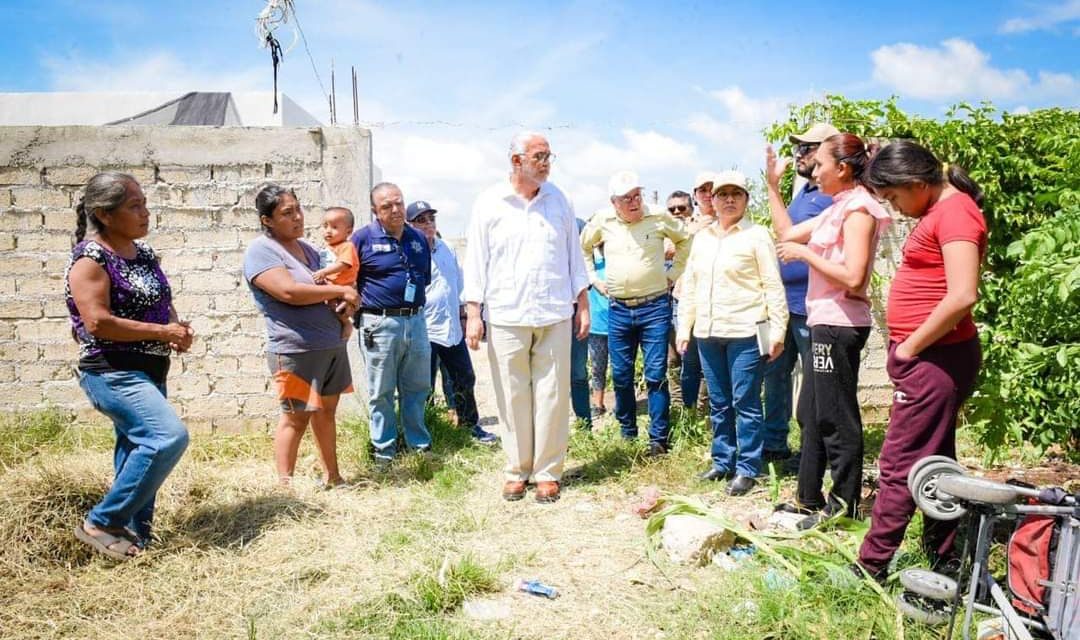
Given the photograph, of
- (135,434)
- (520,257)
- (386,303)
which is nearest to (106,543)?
(135,434)

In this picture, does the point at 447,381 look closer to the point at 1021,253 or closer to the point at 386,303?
the point at 386,303

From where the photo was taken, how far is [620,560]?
11.6ft

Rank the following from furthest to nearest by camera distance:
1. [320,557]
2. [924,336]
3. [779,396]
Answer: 1. [779,396]
2. [320,557]
3. [924,336]

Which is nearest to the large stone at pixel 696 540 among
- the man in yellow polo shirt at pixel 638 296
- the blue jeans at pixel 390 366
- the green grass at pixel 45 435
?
the man in yellow polo shirt at pixel 638 296

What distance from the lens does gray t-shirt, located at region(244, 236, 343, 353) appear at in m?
4.13

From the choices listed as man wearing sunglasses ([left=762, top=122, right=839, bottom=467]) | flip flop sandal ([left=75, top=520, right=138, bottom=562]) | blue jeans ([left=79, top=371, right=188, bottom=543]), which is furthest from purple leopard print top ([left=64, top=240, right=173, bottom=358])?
man wearing sunglasses ([left=762, top=122, right=839, bottom=467])

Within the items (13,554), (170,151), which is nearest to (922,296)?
(13,554)

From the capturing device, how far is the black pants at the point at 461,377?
6.10 metres

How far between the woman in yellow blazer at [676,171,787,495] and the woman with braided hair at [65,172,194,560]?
2.92 m

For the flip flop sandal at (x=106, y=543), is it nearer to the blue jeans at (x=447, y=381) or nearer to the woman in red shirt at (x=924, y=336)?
the blue jeans at (x=447, y=381)

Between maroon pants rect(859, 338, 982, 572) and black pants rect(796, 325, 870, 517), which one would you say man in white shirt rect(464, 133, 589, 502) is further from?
maroon pants rect(859, 338, 982, 572)

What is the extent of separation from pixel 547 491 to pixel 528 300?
115 centimetres

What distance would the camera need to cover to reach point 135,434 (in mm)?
3387

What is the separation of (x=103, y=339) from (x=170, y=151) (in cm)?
265
